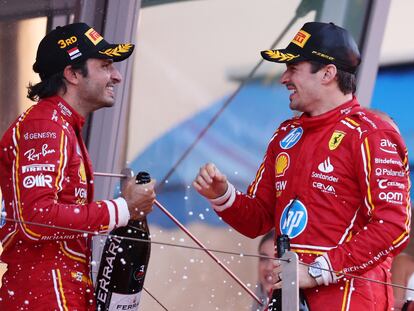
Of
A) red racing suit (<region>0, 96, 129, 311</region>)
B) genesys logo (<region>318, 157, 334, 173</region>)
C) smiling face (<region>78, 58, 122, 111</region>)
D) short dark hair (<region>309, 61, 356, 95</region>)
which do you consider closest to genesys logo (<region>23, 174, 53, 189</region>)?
red racing suit (<region>0, 96, 129, 311</region>)

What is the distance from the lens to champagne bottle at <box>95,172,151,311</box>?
13.2ft

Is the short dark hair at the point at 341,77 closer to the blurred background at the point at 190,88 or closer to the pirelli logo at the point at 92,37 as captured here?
the pirelli logo at the point at 92,37

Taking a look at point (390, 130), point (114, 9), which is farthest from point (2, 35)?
point (390, 130)

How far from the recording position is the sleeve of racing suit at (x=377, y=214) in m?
3.69

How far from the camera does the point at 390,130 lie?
12.5 ft

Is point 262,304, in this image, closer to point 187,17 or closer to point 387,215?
point 387,215

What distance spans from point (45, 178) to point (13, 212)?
0.55 ft

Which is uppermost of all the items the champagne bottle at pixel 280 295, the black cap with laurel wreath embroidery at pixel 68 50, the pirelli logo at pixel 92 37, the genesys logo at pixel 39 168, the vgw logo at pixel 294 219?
the pirelli logo at pixel 92 37

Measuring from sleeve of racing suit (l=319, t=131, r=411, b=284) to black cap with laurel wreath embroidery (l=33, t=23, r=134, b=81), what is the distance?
0.93m

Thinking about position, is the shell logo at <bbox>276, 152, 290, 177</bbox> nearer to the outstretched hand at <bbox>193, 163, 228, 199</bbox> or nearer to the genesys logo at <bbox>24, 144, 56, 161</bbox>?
the outstretched hand at <bbox>193, 163, 228, 199</bbox>

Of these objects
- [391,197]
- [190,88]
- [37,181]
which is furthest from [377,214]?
[190,88]

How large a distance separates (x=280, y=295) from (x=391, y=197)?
17.5 inches

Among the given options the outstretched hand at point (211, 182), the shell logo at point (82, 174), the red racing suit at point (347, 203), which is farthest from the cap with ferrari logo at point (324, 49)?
the shell logo at point (82, 174)

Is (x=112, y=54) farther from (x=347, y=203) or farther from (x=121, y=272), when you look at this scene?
(x=347, y=203)
